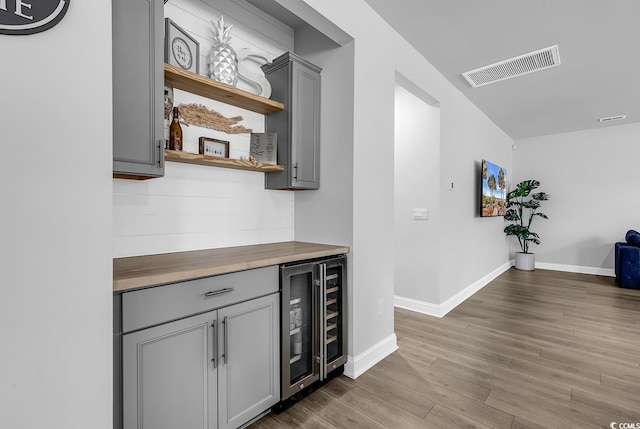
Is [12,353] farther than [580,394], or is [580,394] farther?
[580,394]

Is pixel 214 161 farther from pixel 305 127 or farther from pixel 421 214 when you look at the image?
pixel 421 214

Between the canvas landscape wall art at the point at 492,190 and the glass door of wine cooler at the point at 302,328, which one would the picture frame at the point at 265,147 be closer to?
the glass door of wine cooler at the point at 302,328

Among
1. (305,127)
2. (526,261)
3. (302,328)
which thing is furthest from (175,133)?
(526,261)

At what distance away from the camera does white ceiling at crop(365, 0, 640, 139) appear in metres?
2.36

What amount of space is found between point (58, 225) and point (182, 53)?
4.07ft

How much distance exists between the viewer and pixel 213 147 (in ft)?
6.63

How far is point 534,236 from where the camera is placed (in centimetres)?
636

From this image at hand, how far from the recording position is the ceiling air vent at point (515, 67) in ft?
9.91

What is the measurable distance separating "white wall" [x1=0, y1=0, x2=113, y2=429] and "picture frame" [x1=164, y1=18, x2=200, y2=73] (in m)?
0.64

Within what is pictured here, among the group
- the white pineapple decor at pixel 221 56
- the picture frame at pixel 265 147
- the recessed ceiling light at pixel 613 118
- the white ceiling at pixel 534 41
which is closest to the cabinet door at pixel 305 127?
the picture frame at pixel 265 147

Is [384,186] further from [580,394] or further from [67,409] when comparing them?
[67,409]

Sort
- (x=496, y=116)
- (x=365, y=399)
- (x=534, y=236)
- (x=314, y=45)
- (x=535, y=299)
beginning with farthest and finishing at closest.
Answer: (x=534, y=236)
(x=496, y=116)
(x=535, y=299)
(x=314, y=45)
(x=365, y=399)

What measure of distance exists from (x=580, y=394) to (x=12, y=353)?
293cm

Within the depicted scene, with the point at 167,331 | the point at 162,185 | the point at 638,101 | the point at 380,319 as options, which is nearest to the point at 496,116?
the point at 638,101
